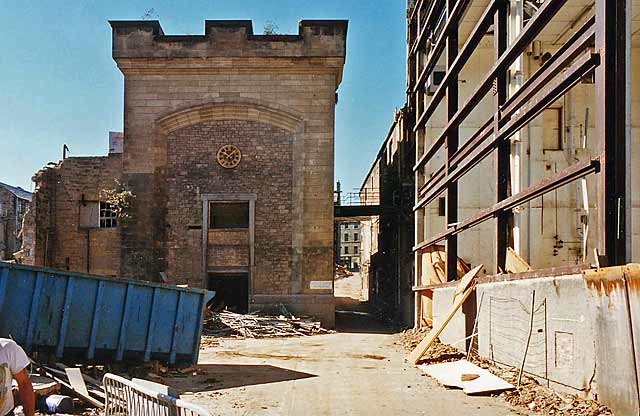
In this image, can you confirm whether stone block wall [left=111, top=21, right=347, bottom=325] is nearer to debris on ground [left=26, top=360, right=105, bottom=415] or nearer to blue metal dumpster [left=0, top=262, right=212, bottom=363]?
blue metal dumpster [left=0, top=262, right=212, bottom=363]

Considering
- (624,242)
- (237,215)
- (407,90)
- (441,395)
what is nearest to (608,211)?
(624,242)

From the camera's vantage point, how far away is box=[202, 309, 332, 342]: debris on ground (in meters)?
23.7

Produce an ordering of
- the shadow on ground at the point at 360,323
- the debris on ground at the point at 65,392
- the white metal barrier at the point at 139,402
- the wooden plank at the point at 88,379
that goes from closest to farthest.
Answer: the white metal barrier at the point at 139,402 < the debris on ground at the point at 65,392 < the wooden plank at the point at 88,379 < the shadow on ground at the point at 360,323

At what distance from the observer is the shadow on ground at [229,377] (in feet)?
39.4

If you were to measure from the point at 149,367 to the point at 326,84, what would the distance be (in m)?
16.7

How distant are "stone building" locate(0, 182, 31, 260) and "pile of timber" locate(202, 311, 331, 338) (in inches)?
1179

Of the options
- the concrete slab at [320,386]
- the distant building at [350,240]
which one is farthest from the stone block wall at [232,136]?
the distant building at [350,240]

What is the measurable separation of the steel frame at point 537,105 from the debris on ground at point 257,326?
6.08m

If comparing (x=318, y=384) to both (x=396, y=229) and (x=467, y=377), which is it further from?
(x=396, y=229)

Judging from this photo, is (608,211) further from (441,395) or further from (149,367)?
(149,367)

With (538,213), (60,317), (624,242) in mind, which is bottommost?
(60,317)

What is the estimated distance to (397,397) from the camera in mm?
10477

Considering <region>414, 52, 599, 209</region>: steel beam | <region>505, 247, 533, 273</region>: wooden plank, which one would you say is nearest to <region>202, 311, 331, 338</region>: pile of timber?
<region>414, 52, 599, 209</region>: steel beam

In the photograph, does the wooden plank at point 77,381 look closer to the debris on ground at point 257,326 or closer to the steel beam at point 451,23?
the steel beam at point 451,23
